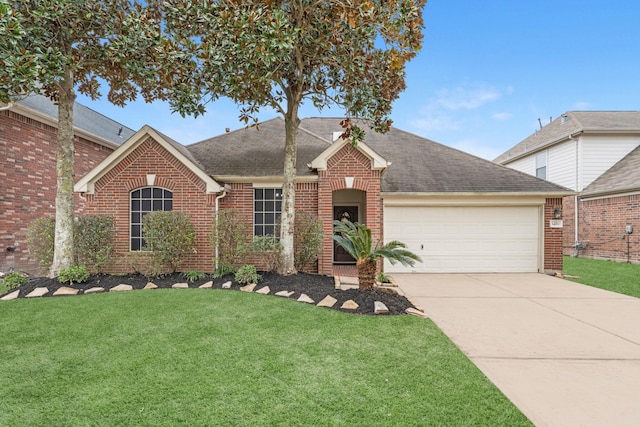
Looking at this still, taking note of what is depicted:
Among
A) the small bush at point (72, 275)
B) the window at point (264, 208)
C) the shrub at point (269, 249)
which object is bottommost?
the small bush at point (72, 275)

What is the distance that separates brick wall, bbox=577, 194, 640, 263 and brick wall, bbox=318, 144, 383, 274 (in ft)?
41.4

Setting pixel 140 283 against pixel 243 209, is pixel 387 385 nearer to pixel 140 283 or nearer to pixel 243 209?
pixel 140 283

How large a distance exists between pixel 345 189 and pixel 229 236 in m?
4.36

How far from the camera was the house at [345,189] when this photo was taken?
9.29m

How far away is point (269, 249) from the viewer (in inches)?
359

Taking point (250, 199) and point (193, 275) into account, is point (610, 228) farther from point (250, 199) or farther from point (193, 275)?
point (193, 275)

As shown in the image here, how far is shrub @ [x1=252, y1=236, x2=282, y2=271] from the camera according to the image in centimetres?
884

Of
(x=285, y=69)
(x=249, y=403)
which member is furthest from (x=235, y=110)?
(x=249, y=403)

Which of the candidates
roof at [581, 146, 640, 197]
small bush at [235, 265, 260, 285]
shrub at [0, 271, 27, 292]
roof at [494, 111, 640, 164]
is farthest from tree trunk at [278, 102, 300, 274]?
roof at [494, 111, 640, 164]

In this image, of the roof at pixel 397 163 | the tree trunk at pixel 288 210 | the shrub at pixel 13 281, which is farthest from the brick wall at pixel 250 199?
the shrub at pixel 13 281

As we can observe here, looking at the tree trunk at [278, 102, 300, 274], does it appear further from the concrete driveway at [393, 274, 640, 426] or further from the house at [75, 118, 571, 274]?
the concrete driveway at [393, 274, 640, 426]

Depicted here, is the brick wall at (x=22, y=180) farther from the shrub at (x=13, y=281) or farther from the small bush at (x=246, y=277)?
the small bush at (x=246, y=277)

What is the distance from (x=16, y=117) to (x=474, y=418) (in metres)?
15.2

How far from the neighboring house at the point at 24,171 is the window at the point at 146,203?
3.18m
